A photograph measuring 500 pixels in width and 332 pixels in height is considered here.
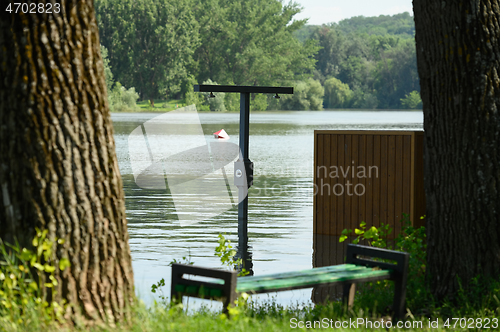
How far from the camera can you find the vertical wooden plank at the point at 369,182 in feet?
29.5

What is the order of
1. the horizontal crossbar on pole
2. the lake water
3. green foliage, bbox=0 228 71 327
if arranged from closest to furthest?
green foliage, bbox=0 228 71 327 → the lake water → the horizontal crossbar on pole

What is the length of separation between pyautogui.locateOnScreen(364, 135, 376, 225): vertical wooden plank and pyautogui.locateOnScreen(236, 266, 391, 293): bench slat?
410cm

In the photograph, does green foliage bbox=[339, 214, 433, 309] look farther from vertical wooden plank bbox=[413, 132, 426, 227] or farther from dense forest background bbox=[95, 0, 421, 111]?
dense forest background bbox=[95, 0, 421, 111]

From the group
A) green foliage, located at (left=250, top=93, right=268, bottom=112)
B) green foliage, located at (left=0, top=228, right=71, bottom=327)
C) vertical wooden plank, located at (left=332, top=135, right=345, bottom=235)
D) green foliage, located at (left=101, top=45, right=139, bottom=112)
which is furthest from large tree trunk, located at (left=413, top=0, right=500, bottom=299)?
green foliage, located at (left=250, top=93, right=268, bottom=112)

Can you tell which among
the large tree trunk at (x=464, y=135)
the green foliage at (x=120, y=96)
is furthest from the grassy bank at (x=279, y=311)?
the green foliage at (x=120, y=96)

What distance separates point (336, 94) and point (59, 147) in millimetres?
118704

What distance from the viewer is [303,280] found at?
4.57m

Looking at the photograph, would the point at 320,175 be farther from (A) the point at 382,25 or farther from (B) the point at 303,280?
(A) the point at 382,25

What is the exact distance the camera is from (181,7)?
9594cm

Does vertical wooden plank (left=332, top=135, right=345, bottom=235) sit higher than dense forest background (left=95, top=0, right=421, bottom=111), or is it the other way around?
dense forest background (left=95, top=0, right=421, bottom=111)

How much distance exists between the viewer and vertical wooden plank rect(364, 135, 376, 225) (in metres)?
9.00

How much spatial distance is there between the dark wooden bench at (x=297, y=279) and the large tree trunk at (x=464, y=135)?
479mm

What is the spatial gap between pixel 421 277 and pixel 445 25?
6.51ft

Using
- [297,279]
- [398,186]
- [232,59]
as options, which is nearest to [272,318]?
[297,279]
